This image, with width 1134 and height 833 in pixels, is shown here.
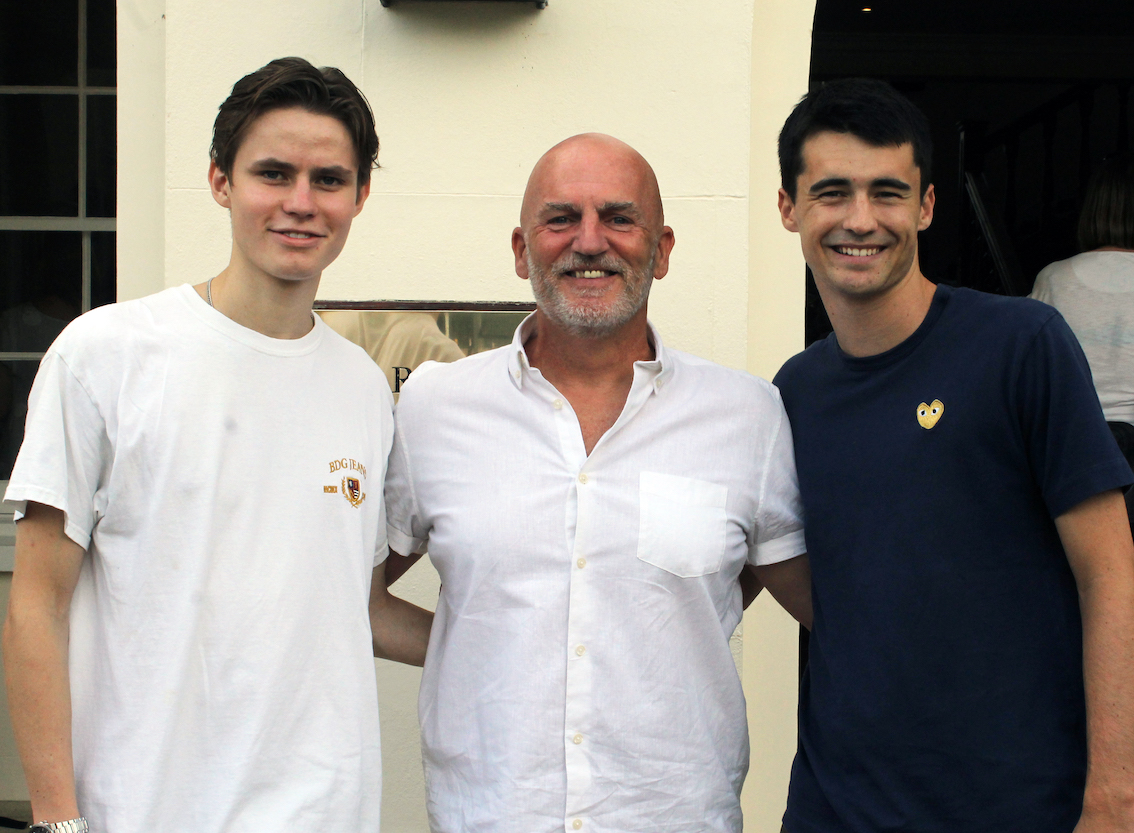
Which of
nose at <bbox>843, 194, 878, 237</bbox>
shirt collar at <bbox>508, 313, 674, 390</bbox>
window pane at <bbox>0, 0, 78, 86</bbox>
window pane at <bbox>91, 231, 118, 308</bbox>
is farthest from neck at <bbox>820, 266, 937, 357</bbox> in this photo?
window pane at <bbox>0, 0, 78, 86</bbox>

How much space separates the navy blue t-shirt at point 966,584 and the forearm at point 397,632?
0.94 m

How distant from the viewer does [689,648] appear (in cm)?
211

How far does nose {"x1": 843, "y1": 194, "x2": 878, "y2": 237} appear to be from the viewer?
2029 mm

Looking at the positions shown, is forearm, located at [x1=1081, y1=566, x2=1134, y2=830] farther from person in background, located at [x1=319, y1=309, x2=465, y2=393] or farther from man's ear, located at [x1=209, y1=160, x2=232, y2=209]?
person in background, located at [x1=319, y1=309, x2=465, y2=393]

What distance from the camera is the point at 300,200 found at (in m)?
1.88

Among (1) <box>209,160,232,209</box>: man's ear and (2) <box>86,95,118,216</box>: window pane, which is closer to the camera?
(1) <box>209,160,232,209</box>: man's ear

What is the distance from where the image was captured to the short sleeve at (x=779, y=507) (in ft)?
7.29

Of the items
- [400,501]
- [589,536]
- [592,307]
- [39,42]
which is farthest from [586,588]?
[39,42]

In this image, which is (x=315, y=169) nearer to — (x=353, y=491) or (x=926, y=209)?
(x=353, y=491)

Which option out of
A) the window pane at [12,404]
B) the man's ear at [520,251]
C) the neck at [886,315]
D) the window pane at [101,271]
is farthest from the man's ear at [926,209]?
the window pane at [12,404]

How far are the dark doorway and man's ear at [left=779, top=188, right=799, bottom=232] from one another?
11.0 feet

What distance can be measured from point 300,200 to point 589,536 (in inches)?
33.6

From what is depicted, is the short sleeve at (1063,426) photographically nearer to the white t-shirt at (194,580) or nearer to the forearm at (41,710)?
the white t-shirt at (194,580)

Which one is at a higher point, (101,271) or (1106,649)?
(101,271)
